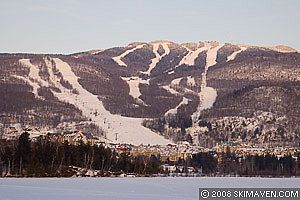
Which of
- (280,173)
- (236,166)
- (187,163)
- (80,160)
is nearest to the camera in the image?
(80,160)

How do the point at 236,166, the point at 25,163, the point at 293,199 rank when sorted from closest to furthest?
the point at 293,199 → the point at 25,163 → the point at 236,166

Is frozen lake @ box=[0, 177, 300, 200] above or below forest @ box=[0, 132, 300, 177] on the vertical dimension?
below

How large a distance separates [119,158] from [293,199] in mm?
74571

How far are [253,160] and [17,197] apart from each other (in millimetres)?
119233

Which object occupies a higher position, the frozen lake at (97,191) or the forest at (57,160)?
the forest at (57,160)

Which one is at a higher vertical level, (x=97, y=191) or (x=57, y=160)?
(x=57, y=160)

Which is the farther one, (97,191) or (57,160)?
(57,160)

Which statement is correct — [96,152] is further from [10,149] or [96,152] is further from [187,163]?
[187,163]

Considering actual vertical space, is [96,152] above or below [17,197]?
above

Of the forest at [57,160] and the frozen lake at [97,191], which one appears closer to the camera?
the frozen lake at [97,191]

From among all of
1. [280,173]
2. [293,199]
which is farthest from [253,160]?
[293,199]

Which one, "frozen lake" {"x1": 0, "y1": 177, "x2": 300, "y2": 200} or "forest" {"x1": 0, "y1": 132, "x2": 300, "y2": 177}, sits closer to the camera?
"frozen lake" {"x1": 0, "y1": 177, "x2": 300, "y2": 200}

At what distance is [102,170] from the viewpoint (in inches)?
3883

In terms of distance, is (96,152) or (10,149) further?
(96,152)
